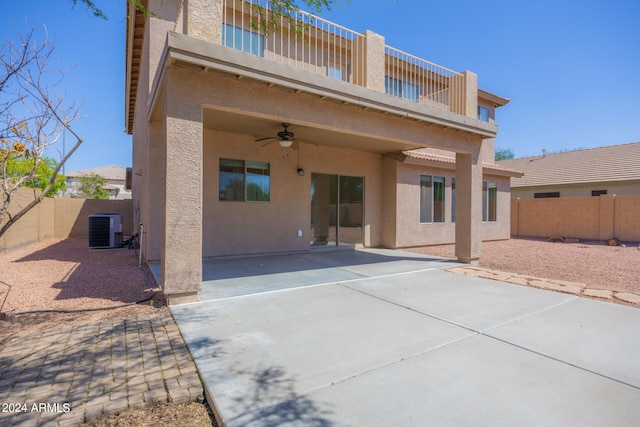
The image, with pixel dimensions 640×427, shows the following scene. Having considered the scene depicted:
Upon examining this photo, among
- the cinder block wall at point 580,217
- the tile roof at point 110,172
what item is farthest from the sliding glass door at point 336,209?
the tile roof at point 110,172

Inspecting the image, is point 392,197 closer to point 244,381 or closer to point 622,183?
point 244,381

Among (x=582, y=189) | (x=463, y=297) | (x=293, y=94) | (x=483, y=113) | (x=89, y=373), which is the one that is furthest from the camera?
(x=582, y=189)

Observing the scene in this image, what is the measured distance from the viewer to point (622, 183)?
17375 millimetres

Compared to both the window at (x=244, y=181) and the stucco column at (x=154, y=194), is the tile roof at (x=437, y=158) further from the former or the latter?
the stucco column at (x=154, y=194)

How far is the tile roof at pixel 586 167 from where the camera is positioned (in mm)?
18042

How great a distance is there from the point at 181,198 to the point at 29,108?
249cm

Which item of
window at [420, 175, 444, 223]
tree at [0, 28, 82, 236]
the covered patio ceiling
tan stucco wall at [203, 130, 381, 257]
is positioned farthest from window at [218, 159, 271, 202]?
window at [420, 175, 444, 223]

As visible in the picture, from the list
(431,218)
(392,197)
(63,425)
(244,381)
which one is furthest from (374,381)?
(431,218)

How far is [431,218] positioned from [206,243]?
8287 millimetres

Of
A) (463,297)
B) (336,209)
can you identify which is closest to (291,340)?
(463,297)

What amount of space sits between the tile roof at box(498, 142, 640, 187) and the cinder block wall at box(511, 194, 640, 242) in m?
3.82

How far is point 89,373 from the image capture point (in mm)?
2861

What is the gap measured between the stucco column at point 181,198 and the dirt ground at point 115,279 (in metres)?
0.58

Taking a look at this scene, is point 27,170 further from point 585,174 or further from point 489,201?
point 585,174
